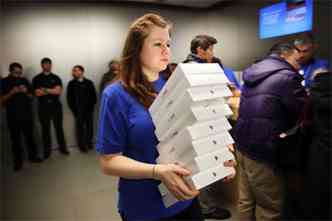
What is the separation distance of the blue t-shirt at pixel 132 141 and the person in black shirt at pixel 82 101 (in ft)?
9.07

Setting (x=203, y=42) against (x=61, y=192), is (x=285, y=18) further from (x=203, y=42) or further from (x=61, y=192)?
(x=61, y=192)

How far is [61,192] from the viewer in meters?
3.12

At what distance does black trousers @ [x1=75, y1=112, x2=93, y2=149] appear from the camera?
364 centimetres

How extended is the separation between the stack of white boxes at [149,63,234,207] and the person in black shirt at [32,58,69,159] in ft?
9.61

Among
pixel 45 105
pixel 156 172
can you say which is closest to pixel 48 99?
pixel 45 105

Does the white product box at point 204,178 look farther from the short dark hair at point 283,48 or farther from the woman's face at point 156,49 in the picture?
the short dark hair at point 283,48

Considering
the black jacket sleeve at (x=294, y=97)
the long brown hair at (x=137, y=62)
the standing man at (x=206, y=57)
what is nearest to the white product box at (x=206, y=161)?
the long brown hair at (x=137, y=62)

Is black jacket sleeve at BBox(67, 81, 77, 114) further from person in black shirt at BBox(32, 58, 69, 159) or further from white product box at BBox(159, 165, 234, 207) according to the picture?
white product box at BBox(159, 165, 234, 207)

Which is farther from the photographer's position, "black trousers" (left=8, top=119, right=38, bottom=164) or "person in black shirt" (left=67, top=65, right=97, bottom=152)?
"person in black shirt" (left=67, top=65, right=97, bottom=152)

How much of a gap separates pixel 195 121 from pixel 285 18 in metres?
3.68

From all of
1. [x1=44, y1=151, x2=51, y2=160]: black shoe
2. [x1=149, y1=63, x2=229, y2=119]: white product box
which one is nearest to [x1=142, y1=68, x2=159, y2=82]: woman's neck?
[x1=149, y1=63, x2=229, y2=119]: white product box

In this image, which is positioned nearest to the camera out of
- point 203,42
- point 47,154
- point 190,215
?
point 190,215

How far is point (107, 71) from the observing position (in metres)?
3.66

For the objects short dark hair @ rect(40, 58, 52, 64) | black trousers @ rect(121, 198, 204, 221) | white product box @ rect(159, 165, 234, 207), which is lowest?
black trousers @ rect(121, 198, 204, 221)
